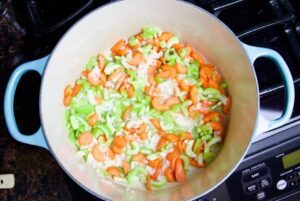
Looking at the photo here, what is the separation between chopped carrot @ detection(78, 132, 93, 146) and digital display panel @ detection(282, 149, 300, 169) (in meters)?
0.50

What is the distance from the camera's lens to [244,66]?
3.29ft

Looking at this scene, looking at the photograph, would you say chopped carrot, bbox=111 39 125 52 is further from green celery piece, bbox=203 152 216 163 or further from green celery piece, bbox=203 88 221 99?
green celery piece, bbox=203 152 216 163

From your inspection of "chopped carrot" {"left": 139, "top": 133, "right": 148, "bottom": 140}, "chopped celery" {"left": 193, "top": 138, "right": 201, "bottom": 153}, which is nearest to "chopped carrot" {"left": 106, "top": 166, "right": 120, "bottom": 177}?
"chopped carrot" {"left": 139, "top": 133, "right": 148, "bottom": 140}

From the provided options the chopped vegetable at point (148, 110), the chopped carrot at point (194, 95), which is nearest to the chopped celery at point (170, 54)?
the chopped vegetable at point (148, 110)

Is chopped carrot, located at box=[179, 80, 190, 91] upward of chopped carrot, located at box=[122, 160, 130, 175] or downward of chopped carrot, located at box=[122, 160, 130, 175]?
upward

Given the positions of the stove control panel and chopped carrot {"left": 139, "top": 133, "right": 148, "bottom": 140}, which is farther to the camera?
chopped carrot {"left": 139, "top": 133, "right": 148, "bottom": 140}

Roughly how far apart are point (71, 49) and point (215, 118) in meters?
0.42

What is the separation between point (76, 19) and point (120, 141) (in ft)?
1.10

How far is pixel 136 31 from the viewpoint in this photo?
116 cm

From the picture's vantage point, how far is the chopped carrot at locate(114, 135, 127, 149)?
1.08 meters

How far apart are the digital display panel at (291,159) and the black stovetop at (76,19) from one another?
5 cm

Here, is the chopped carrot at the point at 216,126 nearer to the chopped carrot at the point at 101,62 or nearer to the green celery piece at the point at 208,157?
the green celery piece at the point at 208,157

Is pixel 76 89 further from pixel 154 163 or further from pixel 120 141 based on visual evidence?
pixel 154 163

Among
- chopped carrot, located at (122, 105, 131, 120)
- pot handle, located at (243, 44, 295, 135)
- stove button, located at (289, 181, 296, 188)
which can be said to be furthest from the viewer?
chopped carrot, located at (122, 105, 131, 120)
